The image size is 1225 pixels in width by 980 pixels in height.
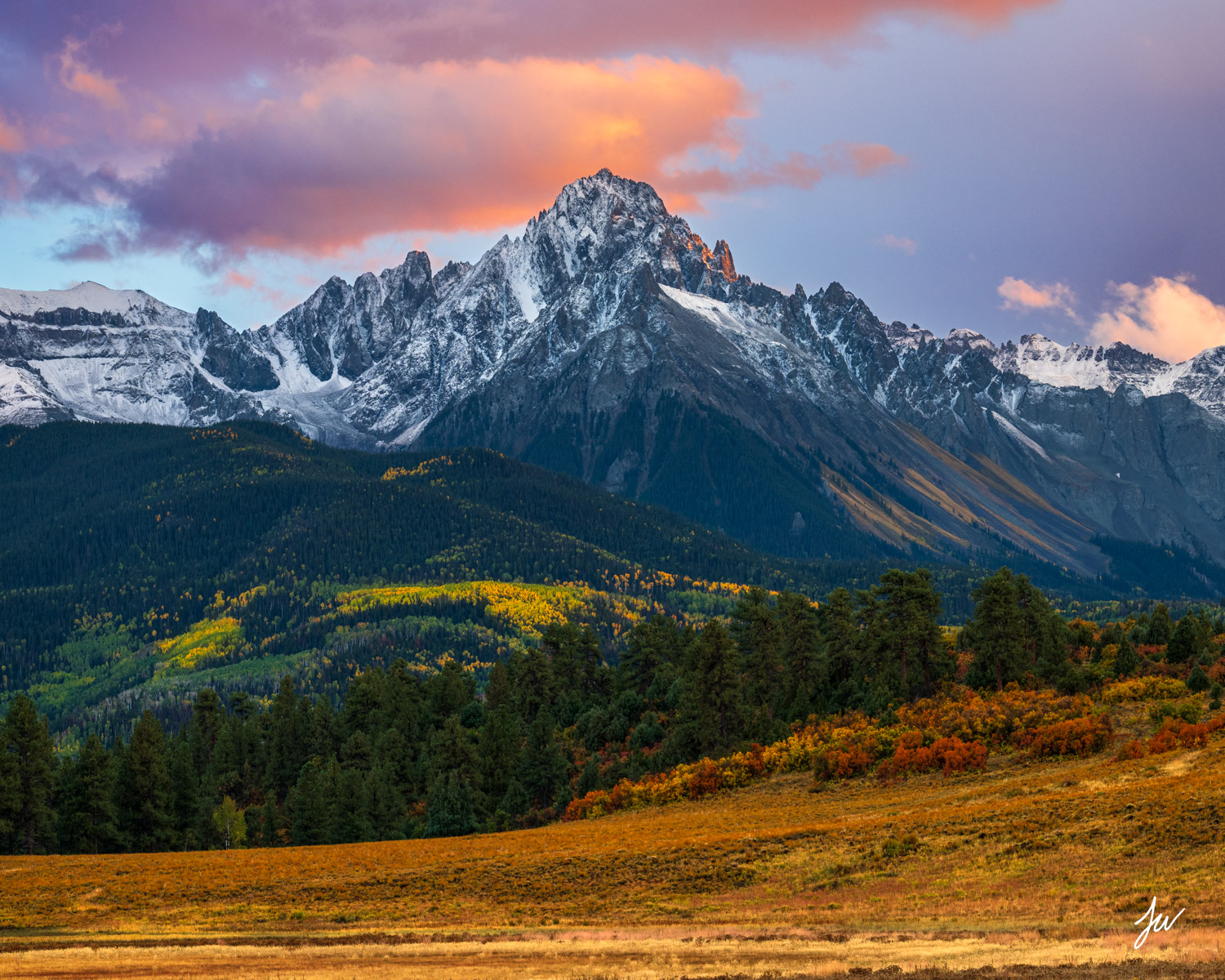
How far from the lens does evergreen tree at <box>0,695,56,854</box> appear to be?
312 feet

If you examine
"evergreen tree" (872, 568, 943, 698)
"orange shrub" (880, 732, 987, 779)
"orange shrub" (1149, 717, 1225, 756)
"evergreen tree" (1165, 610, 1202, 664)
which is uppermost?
"evergreen tree" (872, 568, 943, 698)

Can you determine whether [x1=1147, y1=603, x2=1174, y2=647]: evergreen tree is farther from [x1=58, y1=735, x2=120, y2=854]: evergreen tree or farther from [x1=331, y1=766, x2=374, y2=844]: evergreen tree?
[x1=58, y1=735, x2=120, y2=854]: evergreen tree

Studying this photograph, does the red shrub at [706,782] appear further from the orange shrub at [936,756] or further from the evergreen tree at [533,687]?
the evergreen tree at [533,687]

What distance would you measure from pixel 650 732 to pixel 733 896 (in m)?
65.4

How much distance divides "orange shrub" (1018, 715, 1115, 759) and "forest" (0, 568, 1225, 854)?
0.15m

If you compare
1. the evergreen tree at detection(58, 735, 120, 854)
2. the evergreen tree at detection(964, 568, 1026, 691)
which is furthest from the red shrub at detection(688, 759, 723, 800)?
the evergreen tree at detection(58, 735, 120, 854)

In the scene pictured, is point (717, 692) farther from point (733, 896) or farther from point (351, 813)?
point (733, 896)

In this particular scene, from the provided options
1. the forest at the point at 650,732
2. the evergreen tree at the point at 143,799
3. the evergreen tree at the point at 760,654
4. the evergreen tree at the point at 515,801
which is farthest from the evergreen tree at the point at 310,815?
the evergreen tree at the point at 760,654

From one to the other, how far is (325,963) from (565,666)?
100 metres

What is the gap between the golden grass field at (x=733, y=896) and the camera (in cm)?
A: 4034
